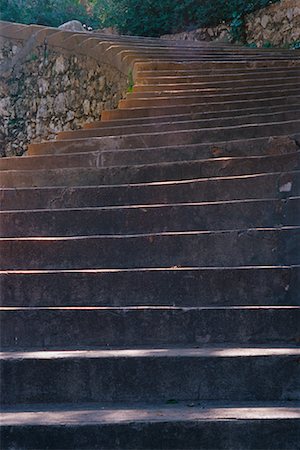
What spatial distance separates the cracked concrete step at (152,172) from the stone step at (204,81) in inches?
68.8

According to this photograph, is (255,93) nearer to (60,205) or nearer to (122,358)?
(60,205)

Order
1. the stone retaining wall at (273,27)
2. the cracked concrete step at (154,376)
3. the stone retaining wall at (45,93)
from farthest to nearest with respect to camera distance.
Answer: the stone retaining wall at (273,27) → the stone retaining wall at (45,93) → the cracked concrete step at (154,376)

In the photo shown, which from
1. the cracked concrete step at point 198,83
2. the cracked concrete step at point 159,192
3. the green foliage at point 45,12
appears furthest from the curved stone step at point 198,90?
the green foliage at point 45,12

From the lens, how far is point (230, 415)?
86.7 inches

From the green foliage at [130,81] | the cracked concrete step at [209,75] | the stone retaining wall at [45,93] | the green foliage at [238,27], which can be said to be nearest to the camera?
the cracked concrete step at [209,75]

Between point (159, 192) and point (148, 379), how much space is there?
4.87 feet

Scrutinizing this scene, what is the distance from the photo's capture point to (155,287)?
9.52 ft

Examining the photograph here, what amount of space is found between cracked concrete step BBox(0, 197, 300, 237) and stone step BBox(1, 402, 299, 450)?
4.20 feet

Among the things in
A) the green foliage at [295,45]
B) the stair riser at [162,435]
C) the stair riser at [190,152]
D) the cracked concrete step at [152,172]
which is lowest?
the stair riser at [162,435]

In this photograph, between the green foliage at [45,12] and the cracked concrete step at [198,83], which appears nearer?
the cracked concrete step at [198,83]

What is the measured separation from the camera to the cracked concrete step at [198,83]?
5.80m

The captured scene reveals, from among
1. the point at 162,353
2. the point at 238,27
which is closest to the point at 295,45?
the point at 238,27

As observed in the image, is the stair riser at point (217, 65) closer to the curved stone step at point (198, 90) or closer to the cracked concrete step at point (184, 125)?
the curved stone step at point (198, 90)

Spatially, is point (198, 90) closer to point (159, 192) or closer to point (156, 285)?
point (159, 192)
